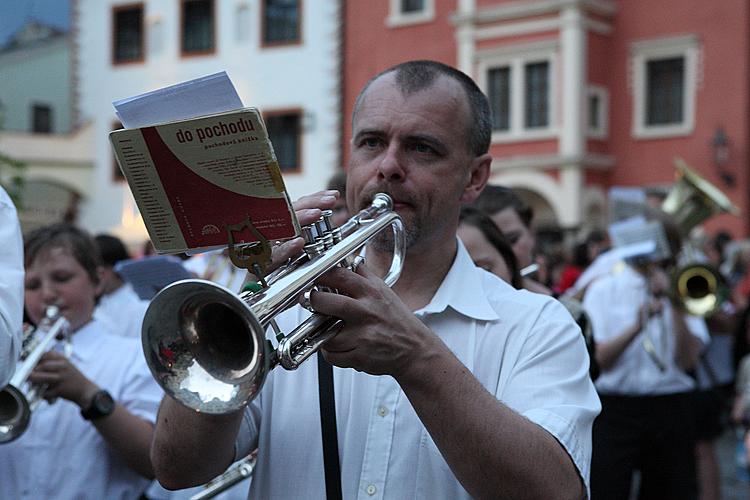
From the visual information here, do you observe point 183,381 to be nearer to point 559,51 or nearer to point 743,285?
point 743,285

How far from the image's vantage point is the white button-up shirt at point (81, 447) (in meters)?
3.57

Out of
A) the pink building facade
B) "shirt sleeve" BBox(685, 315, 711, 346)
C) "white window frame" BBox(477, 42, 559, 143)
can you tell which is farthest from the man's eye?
"white window frame" BBox(477, 42, 559, 143)

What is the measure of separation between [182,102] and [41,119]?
82.9 feet

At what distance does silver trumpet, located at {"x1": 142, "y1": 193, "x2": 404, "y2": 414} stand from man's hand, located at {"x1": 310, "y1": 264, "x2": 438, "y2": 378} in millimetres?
38

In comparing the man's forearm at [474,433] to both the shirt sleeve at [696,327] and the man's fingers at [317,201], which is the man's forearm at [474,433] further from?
the shirt sleeve at [696,327]

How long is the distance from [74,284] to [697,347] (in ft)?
12.8

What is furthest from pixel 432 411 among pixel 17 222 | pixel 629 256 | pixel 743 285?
pixel 743 285

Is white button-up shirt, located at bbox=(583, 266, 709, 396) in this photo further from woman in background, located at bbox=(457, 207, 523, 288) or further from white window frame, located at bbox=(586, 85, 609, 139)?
white window frame, located at bbox=(586, 85, 609, 139)

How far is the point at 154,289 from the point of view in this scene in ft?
15.9

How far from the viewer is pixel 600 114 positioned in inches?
824

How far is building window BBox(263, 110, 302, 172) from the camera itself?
23.6m

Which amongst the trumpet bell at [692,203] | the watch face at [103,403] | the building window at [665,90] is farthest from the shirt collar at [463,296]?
the building window at [665,90]

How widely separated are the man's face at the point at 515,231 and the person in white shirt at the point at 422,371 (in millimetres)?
1765

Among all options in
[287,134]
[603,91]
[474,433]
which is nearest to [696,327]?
[474,433]
